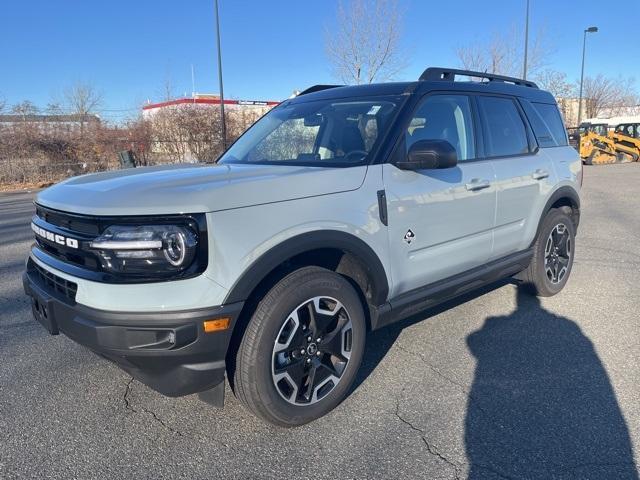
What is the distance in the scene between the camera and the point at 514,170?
409 centimetres

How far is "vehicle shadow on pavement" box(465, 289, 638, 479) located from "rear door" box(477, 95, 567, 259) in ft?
2.54

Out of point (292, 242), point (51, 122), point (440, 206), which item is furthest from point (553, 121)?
point (51, 122)

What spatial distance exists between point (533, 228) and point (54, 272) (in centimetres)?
379

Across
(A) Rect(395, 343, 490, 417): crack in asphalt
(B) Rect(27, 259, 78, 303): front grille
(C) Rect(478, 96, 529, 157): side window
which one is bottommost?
(A) Rect(395, 343, 490, 417): crack in asphalt

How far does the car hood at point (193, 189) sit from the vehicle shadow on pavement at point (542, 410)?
154 cm

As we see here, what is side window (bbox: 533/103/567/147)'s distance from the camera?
4797mm

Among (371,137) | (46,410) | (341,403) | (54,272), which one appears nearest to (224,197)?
(54,272)

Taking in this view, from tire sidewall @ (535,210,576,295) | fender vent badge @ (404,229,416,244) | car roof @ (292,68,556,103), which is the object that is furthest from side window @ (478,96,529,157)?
fender vent badge @ (404,229,416,244)

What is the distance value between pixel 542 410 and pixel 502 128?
2.29 m

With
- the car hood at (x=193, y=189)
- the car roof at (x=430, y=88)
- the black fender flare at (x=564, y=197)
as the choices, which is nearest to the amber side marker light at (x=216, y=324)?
the car hood at (x=193, y=189)

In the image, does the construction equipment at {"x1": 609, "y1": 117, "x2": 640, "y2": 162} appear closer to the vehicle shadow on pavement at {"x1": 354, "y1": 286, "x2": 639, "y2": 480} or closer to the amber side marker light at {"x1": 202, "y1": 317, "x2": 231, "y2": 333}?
the vehicle shadow on pavement at {"x1": 354, "y1": 286, "x2": 639, "y2": 480}

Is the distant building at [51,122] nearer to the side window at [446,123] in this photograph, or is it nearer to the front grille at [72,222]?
the front grille at [72,222]

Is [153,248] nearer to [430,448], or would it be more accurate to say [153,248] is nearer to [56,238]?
[56,238]

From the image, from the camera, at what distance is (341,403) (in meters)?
3.02
